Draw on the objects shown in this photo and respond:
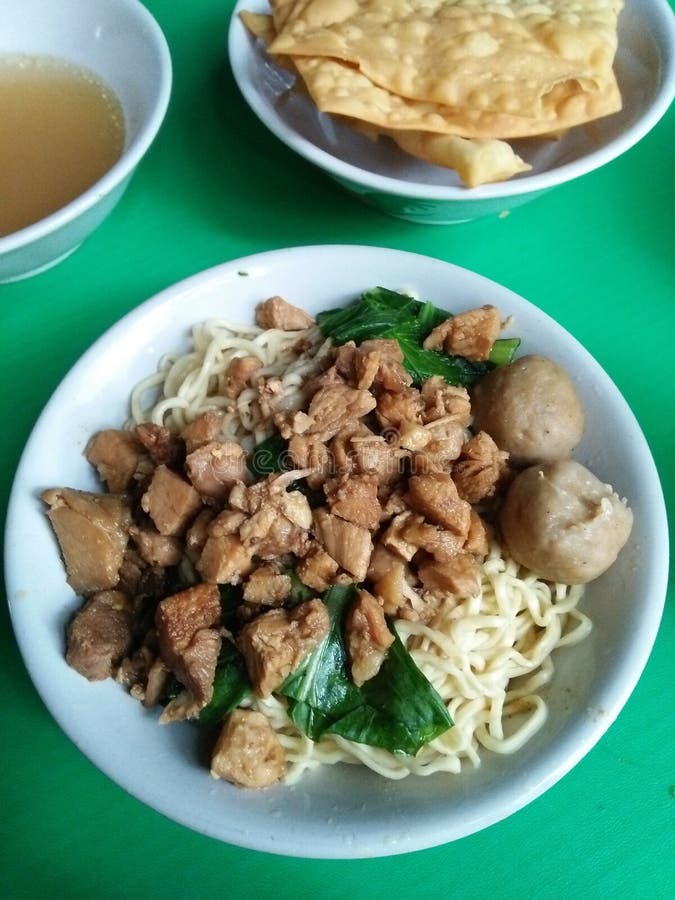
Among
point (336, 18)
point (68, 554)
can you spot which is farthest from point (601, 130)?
point (68, 554)

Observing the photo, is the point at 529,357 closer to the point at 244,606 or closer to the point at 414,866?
the point at 244,606

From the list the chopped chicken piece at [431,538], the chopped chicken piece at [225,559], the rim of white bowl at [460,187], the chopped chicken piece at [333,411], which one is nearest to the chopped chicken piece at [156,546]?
the chopped chicken piece at [225,559]

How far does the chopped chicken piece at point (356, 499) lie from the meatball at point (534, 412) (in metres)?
0.40

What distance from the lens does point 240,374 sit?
2260 millimetres

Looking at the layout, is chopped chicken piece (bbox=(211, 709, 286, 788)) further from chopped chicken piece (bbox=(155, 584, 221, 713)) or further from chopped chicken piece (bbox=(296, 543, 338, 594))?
chopped chicken piece (bbox=(296, 543, 338, 594))

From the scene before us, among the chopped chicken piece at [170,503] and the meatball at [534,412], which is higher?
the meatball at [534,412]

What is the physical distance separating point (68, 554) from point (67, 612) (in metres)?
0.15

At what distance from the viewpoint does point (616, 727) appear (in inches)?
80.3

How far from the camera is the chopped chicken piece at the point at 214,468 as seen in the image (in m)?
1.97

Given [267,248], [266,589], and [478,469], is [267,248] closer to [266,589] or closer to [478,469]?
[478,469]

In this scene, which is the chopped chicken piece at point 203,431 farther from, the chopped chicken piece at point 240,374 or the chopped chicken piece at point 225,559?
the chopped chicken piece at point 225,559

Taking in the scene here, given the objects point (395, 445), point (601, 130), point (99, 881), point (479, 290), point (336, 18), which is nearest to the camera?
point (99, 881)

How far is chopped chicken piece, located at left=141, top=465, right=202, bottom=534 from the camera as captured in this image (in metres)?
1.97

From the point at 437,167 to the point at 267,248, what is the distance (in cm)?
64
